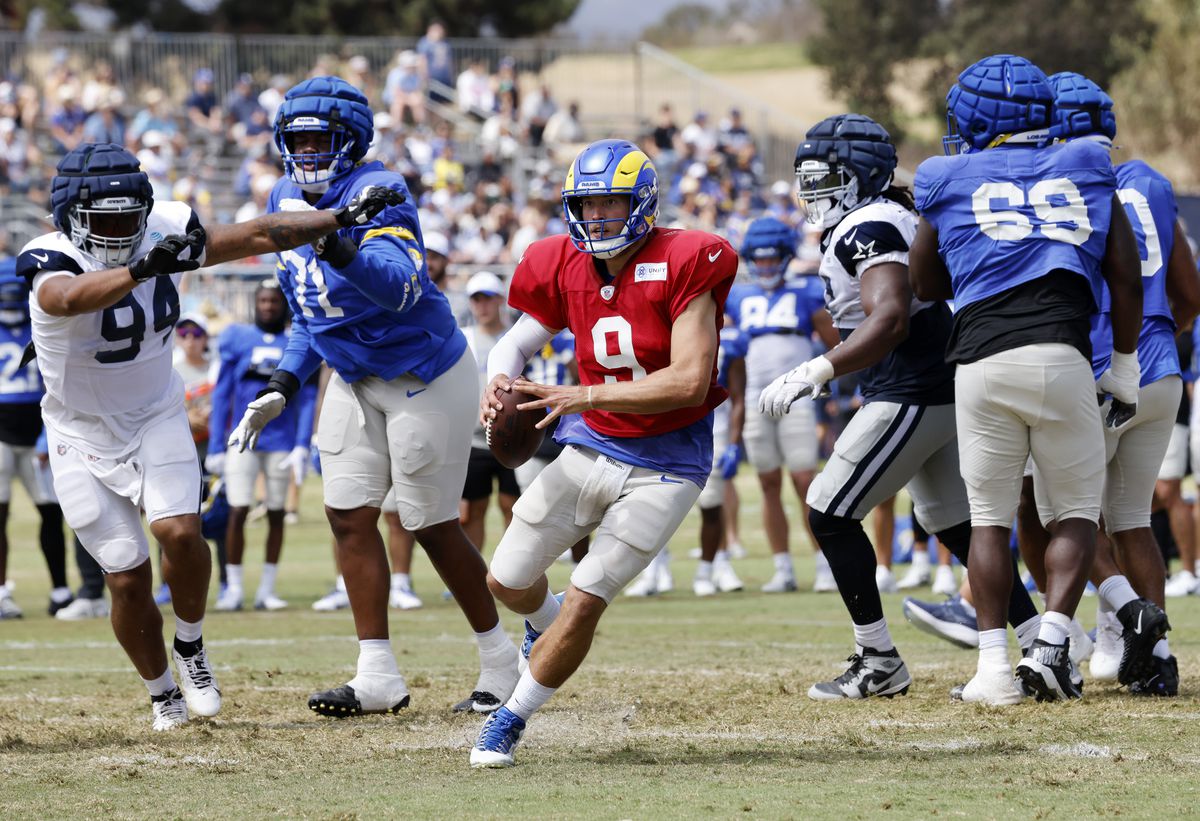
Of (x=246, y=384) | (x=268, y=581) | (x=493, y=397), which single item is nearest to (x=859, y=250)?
(x=493, y=397)

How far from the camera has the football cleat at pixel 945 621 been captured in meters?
7.14

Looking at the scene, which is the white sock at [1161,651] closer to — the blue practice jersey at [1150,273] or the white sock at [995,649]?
the white sock at [995,649]

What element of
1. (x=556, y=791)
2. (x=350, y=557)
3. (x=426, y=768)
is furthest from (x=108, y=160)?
(x=556, y=791)

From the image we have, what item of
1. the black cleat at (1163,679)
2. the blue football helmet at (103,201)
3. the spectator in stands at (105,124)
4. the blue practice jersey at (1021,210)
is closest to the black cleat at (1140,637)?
the black cleat at (1163,679)

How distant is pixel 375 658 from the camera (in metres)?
6.16

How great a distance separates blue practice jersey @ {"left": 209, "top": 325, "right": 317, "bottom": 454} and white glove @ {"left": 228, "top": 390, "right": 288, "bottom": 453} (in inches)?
187

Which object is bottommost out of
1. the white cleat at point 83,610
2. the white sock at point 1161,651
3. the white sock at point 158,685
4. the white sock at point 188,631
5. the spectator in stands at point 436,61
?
the white cleat at point 83,610

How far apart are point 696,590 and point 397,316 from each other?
18.9 feet

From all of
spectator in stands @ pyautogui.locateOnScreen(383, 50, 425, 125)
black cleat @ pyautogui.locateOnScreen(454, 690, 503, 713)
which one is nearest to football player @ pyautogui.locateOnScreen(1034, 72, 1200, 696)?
black cleat @ pyautogui.locateOnScreen(454, 690, 503, 713)

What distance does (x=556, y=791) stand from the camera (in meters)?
4.63

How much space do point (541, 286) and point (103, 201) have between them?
1.56 meters

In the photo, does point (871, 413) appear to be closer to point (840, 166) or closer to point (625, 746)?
point (840, 166)

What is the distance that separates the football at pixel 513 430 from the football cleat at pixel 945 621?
2.47 metres

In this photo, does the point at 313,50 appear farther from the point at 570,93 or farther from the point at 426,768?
the point at 426,768
